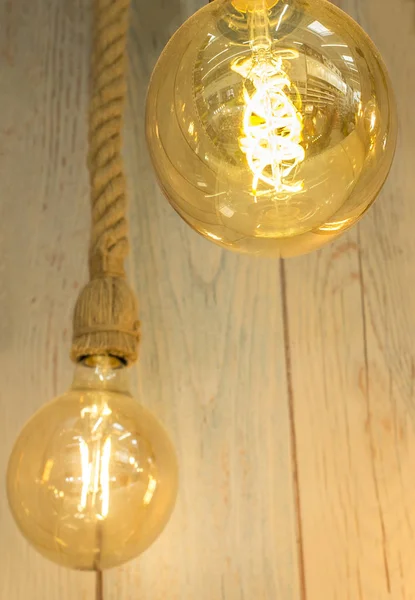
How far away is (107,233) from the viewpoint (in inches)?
24.3

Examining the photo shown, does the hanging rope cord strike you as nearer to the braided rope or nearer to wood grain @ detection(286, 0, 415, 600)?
the braided rope

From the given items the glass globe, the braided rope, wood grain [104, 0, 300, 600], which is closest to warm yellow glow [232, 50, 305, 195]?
the glass globe

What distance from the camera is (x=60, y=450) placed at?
574 millimetres

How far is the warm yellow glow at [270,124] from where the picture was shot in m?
0.49

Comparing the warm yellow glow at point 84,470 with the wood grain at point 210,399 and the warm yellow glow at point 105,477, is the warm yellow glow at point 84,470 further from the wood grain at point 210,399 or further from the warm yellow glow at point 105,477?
the wood grain at point 210,399

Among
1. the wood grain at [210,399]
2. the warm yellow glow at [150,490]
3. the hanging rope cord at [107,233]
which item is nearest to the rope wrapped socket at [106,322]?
the hanging rope cord at [107,233]

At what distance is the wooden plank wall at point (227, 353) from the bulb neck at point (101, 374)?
0.71ft

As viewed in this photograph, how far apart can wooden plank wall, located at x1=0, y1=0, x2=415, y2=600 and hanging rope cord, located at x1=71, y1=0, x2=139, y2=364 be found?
0.25 meters

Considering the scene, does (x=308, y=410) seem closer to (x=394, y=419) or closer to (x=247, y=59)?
(x=394, y=419)

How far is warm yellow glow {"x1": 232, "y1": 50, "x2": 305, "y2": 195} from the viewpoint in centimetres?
49

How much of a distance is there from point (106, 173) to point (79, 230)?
28 cm

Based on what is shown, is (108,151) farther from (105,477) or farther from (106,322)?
(105,477)

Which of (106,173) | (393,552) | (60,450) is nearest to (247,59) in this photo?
(106,173)


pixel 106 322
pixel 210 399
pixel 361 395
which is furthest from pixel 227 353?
pixel 106 322
